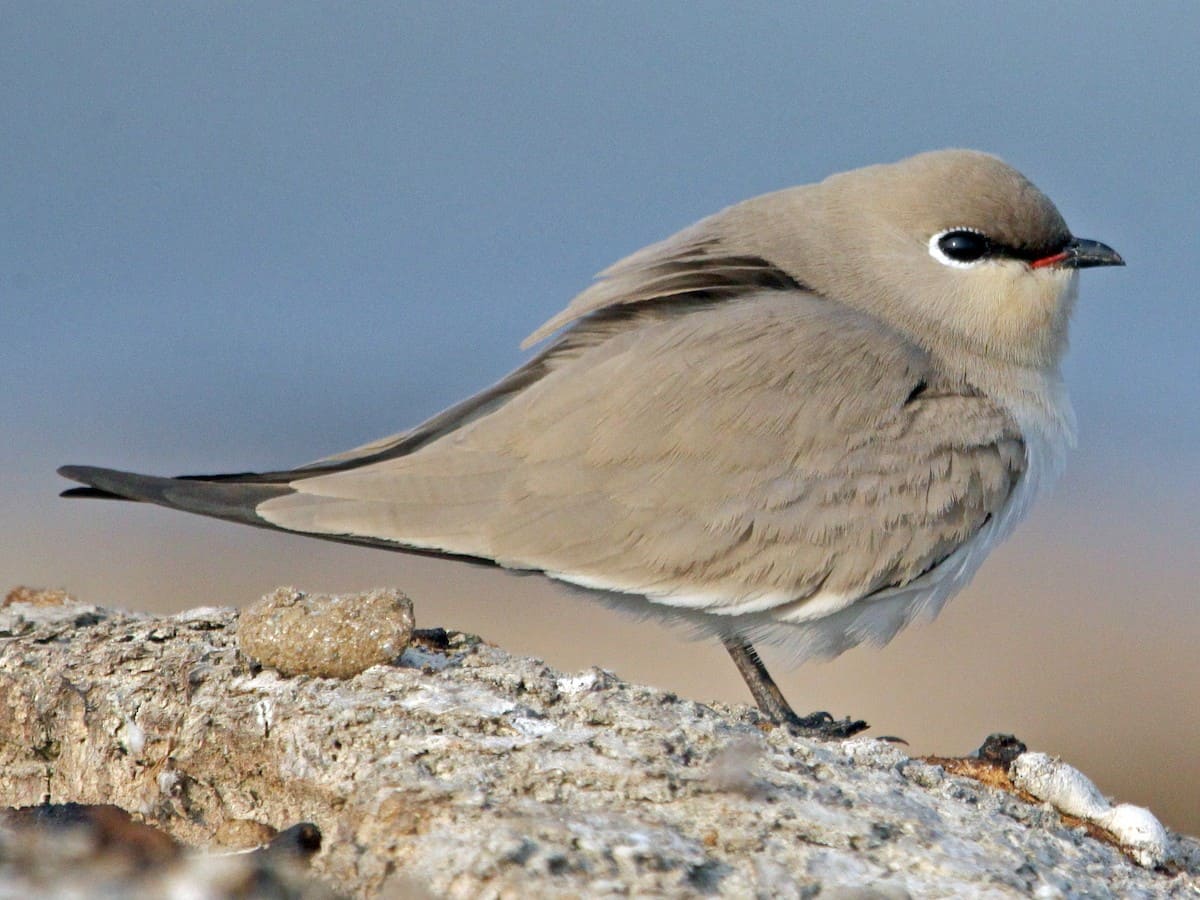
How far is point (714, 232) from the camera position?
19.5ft

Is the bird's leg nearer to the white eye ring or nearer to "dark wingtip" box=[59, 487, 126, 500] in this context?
the white eye ring

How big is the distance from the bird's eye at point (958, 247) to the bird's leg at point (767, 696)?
181cm

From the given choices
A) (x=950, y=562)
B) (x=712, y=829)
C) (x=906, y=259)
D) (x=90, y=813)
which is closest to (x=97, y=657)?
(x=90, y=813)

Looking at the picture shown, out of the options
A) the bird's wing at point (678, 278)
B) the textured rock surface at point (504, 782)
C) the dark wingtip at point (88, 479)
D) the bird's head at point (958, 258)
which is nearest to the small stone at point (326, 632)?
the textured rock surface at point (504, 782)

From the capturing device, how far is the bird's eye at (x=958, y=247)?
586 cm

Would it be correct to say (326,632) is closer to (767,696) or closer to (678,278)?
(767,696)

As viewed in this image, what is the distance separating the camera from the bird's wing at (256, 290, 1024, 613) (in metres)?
4.98

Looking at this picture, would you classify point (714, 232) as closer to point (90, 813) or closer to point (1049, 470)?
point (1049, 470)

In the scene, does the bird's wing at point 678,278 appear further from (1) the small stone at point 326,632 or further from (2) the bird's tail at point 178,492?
(1) the small stone at point 326,632

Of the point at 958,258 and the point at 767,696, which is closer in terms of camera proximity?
the point at 767,696

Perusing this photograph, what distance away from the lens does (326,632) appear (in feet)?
12.6

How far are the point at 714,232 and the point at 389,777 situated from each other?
3.35 metres

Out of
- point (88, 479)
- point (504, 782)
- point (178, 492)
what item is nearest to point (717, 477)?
point (178, 492)

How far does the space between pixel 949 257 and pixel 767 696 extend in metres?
1.96
